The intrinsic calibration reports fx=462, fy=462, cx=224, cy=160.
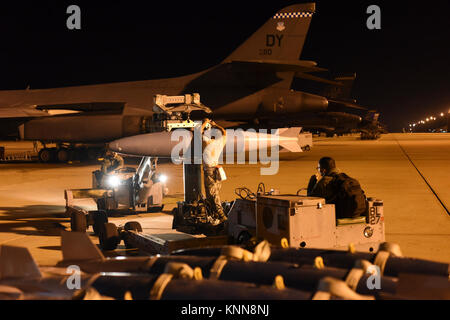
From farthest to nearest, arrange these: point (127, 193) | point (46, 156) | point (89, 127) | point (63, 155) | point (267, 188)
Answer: point (63, 155) < point (46, 156) < point (89, 127) < point (267, 188) < point (127, 193)

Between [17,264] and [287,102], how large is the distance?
18.3 meters

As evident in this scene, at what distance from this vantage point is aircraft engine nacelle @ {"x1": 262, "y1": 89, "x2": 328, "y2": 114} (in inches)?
817

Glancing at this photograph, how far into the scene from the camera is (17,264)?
3279 mm

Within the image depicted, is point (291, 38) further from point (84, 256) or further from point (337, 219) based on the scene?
point (84, 256)

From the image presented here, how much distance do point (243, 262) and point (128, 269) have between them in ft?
2.80

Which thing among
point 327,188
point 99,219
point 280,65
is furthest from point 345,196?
point 280,65

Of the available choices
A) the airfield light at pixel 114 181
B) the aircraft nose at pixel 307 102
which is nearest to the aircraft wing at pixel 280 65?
the aircraft nose at pixel 307 102

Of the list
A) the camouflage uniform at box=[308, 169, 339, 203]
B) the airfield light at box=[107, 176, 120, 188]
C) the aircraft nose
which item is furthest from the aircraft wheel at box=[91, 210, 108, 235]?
the aircraft nose

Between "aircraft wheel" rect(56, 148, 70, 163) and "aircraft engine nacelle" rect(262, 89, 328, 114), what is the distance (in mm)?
12573

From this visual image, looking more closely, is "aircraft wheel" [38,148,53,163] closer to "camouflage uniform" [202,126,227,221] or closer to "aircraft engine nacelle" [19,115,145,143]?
"aircraft engine nacelle" [19,115,145,143]

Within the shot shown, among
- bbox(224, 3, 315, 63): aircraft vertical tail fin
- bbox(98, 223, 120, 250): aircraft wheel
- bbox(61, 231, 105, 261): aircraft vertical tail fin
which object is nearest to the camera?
bbox(61, 231, 105, 261): aircraft vertical tail fin

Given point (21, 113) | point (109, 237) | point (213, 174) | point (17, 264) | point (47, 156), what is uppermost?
point (21, 113)

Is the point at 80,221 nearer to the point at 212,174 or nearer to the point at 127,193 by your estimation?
the point at 127,193
